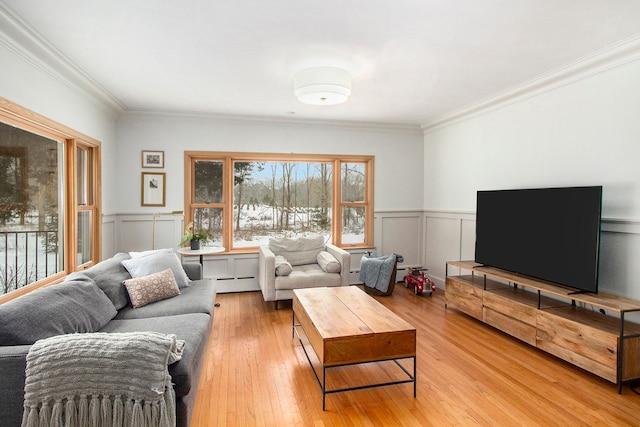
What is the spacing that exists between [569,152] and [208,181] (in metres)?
4.25

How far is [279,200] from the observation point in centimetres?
537

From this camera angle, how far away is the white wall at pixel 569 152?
9.39ft

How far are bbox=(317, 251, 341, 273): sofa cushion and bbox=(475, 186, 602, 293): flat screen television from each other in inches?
63.3

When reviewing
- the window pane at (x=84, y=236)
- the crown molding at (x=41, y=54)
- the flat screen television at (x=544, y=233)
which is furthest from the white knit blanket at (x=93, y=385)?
the flat screen television at (x=544, y=233)

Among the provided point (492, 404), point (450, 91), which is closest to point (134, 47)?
point (450, 91)

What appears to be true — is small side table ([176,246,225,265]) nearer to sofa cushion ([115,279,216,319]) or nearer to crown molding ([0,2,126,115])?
sofa cushion ([115,279,216,319])

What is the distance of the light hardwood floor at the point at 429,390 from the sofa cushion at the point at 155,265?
673mm

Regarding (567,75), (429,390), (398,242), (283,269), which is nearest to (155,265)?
(283,269)

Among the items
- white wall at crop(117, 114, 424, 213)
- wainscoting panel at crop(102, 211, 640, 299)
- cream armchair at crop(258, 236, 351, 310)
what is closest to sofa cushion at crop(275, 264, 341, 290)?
cream armchair at crop(258, 236, 351, 310)

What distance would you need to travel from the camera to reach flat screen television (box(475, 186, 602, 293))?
9.40 feet

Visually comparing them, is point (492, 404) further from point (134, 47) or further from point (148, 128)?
point (148, 128)

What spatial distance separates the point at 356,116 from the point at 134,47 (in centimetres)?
295

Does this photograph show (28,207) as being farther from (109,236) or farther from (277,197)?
(277,197)

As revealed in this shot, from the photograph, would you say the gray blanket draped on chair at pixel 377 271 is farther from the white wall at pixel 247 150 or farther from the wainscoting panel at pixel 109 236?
the wainscoting panel at pixel 109 236
